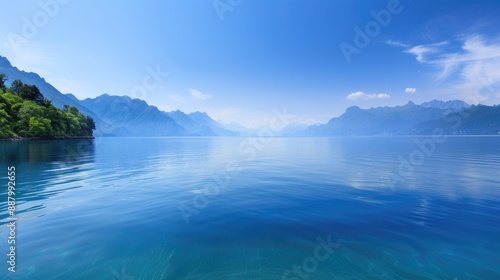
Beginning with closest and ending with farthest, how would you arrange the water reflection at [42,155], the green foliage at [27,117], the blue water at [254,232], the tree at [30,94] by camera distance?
the blue water at [254,232] < the water reflection at [42,155] < the green foliage at [27,117] < the tree at [30,94]

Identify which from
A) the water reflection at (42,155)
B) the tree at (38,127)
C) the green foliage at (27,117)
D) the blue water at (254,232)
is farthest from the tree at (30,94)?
the blue water at (254,232)

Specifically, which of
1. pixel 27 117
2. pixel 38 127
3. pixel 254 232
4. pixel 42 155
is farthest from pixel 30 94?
pixel 254 232

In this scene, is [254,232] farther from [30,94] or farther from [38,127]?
[30,94]

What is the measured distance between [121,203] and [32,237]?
6.53m

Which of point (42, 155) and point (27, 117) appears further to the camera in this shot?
point (27, 117)

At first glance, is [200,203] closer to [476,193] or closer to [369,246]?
[369,246]

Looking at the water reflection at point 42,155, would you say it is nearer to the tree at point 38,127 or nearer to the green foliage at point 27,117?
the tree at point 38,127

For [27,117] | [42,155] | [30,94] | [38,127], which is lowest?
[42,155]

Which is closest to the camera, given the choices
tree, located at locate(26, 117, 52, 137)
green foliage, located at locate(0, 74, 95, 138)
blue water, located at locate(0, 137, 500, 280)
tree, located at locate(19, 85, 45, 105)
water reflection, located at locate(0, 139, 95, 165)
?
blue water, located at locate(0, 137, 500, 280)

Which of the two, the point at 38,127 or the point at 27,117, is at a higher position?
the point at 27,117

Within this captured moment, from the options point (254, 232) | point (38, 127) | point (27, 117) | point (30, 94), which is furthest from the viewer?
point (30, 94)

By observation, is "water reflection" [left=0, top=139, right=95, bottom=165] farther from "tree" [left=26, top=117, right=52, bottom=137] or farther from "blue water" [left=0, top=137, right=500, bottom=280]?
"tree" [left=26, top=117, right=52, bottom=137]

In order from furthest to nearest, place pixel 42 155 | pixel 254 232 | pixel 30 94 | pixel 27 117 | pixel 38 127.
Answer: pixel 30 94
pixel 38 127
pixel 27 117
pixel 42 155
pixel 254 232

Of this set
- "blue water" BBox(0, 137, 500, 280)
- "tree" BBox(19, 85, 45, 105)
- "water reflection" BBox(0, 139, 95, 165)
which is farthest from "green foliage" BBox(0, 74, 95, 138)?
"blue water" BBox(0, 137, 500, 280)
